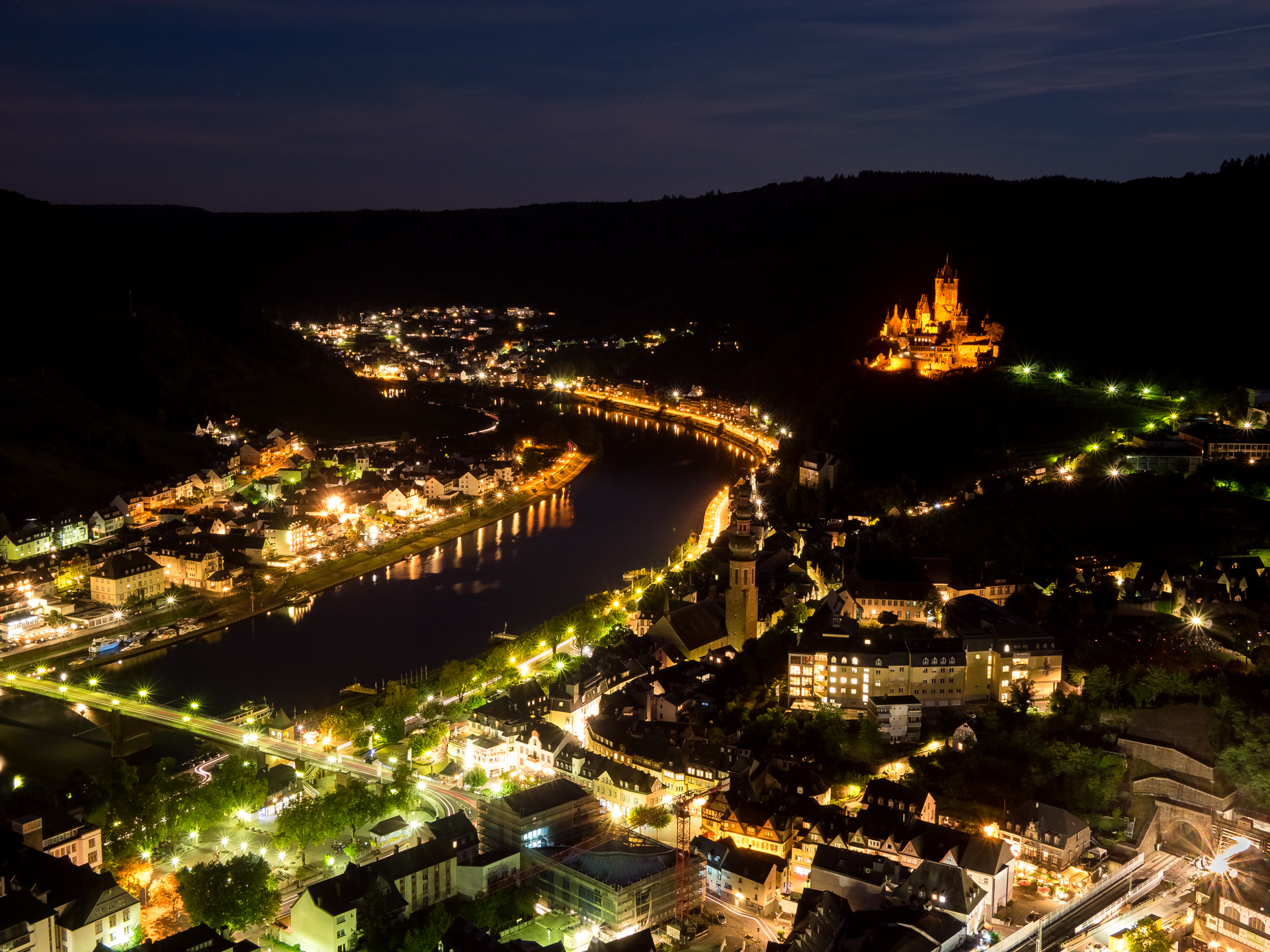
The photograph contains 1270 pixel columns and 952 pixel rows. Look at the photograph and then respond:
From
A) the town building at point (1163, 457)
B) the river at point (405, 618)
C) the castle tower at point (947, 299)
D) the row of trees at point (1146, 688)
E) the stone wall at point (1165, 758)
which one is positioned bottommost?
the river at point (405, 618)

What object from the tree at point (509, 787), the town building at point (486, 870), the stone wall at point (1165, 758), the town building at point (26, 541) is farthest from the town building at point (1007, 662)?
the town building at point (26, 541)

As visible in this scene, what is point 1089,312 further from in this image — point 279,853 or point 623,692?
point 279,853

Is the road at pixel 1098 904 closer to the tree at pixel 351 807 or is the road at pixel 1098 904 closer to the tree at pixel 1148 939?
the tree at pixel 1148 939

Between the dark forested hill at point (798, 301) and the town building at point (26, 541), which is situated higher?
the dark forested hill at point (798, 301)

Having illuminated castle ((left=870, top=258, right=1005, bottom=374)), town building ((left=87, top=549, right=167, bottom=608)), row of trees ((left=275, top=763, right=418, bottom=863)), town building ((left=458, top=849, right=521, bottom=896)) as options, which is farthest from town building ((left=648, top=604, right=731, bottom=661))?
illuminated castle ((left=870, top=258, right=1005, bottom=374))

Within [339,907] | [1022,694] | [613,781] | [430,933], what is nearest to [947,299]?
[1022,694]

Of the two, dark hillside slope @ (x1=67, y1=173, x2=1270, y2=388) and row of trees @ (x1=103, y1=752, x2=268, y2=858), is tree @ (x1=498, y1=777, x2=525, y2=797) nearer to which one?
row of trees @ (x1=103, y1=752, x2=268, y2=858)

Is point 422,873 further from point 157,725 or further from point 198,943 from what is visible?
point 157,725
